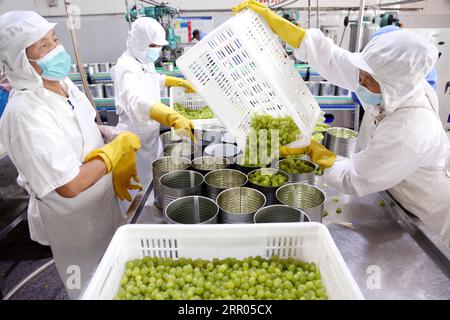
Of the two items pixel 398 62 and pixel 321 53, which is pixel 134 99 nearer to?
pixel 321 53

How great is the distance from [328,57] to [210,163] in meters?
1.04

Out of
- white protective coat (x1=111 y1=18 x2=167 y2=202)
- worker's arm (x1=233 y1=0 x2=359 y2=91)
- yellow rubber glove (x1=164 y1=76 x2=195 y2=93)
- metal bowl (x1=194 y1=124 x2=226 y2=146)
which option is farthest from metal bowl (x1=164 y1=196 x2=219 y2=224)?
yellow rubber glove (x1=164 y1=76 x2=195 y2=93)

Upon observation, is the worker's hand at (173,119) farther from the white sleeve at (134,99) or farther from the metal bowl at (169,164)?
the metal bowl at (169,164)

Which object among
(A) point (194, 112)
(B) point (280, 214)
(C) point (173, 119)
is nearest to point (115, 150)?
(C) point (173, 119)

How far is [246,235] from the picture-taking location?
118 centimetres

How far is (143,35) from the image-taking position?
8.80 feet

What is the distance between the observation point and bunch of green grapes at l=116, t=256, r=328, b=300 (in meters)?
1.09

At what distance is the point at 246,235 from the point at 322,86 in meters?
3.51

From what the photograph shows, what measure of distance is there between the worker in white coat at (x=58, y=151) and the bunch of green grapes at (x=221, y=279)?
453 millimetres

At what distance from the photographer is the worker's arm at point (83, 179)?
4.65ft

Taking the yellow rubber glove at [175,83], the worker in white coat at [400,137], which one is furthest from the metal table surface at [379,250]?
the yellow rubber glove at [175,83]

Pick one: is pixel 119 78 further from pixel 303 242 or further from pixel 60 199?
pixel 303 242
